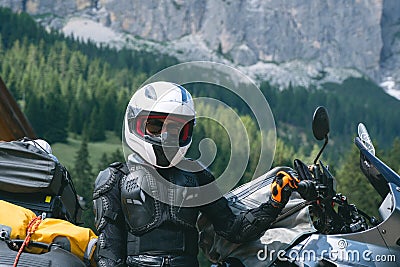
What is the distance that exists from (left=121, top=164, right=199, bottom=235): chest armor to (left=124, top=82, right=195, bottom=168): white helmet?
0.09m

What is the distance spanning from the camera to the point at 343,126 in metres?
136

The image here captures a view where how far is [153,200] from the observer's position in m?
3.80

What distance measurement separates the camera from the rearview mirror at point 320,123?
356 cm

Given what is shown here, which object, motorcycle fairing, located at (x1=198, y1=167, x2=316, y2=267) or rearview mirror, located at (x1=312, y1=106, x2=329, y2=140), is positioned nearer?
rearview mirror, located at (x1=312, y1=106, x2=329, y2=140)

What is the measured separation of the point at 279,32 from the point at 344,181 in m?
138

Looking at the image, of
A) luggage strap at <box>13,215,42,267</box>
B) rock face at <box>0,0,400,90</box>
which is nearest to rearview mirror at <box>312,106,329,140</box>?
luggage strap at <box>13,215,42,267</box>

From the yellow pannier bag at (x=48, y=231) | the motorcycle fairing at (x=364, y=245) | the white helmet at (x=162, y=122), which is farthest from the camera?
the white helmet at (x=162, y=122)

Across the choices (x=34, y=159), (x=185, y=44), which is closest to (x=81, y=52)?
(x=185, y=44)

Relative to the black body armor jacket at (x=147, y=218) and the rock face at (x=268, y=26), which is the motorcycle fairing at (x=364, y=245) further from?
the rock face at (x=268, y=26)

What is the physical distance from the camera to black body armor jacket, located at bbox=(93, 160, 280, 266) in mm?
3750

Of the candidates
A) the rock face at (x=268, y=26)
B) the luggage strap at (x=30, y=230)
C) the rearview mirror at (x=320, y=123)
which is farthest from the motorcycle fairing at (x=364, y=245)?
the rock face at (x=268, y=26)

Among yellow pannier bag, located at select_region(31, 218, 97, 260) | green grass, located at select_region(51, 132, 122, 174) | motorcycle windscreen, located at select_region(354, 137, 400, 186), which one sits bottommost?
green grass, located at select_region(51, 132, 122, 174)

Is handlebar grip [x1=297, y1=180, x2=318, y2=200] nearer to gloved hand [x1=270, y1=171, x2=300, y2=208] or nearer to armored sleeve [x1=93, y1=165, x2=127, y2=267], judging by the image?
gloved hand [x1=270, y1=171, x2=300, y2=208]

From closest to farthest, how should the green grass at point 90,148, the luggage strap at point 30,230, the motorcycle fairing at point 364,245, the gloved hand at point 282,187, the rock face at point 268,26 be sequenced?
the motorcycle fairing at point 364,245
the luggage strap at point 30,230
the gloved hand at point 282,187
the green grass at point 90,148
the rock face at point 268,26
